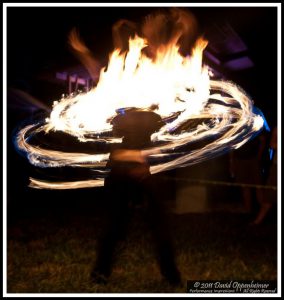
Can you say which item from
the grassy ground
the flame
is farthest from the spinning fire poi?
the grassy ground

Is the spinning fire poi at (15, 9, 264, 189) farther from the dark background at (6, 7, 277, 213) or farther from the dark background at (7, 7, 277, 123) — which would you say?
the dark background at (7, 7, 277, 123)

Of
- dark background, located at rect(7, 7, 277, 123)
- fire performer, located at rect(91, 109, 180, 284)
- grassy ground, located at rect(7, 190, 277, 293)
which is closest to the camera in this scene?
fire performer, located at rect(91, 109, 180, 284)

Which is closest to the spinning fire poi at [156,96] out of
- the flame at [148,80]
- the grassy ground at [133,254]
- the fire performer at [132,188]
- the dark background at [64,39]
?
the flame at [148,80]

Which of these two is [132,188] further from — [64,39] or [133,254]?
[64,39]

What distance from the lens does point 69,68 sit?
348 inches

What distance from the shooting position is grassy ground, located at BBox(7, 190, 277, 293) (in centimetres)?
405

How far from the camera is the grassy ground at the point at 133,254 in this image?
405cm

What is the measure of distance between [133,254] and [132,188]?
1501mm

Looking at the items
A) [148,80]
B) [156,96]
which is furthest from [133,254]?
[148,80]

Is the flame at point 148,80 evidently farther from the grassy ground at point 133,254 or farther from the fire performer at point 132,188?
the grassy ground at point 133,254

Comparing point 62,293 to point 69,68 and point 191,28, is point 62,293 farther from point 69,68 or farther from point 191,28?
point 69,68

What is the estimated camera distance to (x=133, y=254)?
4980 mm

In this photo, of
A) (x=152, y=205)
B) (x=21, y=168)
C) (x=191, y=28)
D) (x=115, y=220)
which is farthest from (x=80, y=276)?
(x=21, y=168)

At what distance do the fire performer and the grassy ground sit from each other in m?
0.32
